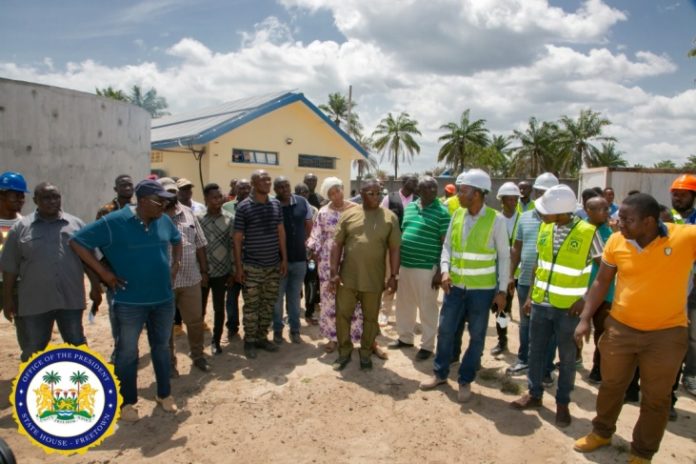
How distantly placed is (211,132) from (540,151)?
33.4m

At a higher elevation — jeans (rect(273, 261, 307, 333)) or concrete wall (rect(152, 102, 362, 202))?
concrete wall (rect(152, 102, 362, 202))

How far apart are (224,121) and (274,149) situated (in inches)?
80.6

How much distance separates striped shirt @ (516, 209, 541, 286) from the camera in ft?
14.4

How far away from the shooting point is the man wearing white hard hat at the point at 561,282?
3477 millimetres

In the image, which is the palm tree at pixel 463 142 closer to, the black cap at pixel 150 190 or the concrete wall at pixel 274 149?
the concrete wall at pixel 274 149

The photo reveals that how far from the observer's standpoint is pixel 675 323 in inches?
115

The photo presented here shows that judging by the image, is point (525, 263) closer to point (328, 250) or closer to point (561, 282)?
point (561, 282)

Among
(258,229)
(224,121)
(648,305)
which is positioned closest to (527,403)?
(648,305)

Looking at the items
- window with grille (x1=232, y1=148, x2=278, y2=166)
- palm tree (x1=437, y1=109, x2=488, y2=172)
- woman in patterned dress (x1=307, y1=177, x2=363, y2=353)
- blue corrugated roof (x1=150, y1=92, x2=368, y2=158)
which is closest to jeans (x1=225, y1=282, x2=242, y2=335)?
woman in patterned dress (x1=307, y1=177, x2=363, y2=353)

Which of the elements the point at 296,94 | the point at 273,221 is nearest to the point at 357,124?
Result: the point at 296,94

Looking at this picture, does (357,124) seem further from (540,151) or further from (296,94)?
(296,94)

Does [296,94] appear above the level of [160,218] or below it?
above

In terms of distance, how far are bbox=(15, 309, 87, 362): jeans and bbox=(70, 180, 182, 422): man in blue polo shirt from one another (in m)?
0.51

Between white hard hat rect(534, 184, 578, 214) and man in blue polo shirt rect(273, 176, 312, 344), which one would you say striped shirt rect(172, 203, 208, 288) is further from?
white hard hat rect(534, 184, 578, 214)
